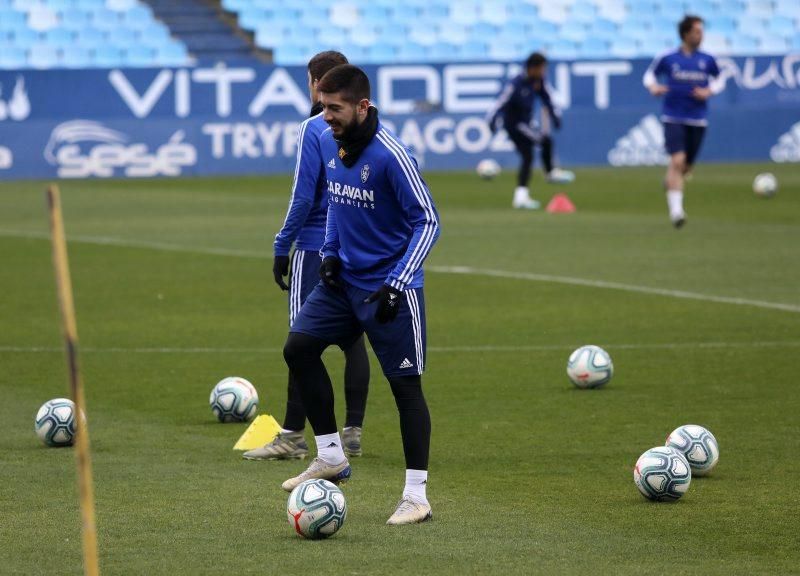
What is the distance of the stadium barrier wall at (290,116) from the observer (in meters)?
30.4

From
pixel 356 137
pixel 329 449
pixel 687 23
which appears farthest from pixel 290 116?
pixel 356 137

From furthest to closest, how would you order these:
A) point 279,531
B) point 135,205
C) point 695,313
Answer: point 135,205
point 695,313
point 279,531

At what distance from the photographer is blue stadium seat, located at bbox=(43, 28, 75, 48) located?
33.8 m

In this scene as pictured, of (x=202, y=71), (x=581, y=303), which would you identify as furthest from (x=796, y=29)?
(x=581, y=303)

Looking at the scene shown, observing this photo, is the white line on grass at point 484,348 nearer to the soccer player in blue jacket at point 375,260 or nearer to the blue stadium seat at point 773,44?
the soccer player in blue jacket at point 375,260

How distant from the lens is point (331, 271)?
6.88 metres

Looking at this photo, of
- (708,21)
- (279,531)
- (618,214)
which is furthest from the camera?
(708,21)

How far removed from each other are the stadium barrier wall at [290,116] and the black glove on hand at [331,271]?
23898 millimetres

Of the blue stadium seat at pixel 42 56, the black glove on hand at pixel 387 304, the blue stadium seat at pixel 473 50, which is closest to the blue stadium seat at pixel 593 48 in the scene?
the blue stadium seat at pixel 473 50

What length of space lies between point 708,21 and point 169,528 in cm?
3452

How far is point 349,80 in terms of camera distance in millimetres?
6527

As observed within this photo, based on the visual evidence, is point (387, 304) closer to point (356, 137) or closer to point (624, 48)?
point (356, 137)

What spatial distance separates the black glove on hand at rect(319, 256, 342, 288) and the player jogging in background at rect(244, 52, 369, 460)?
712 mm

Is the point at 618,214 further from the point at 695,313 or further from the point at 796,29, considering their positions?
the point at 796,29
